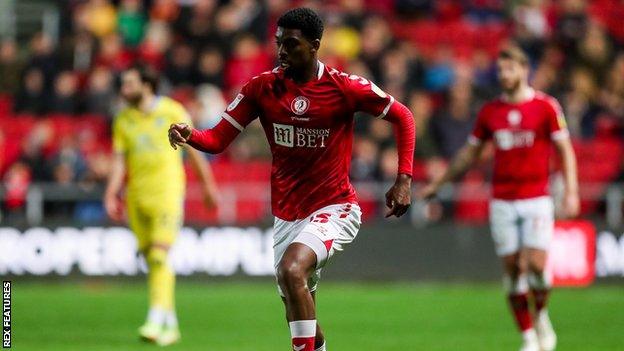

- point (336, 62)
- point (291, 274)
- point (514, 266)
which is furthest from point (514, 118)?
point (336, 62)

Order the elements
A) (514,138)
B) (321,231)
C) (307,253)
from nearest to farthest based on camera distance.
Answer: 1. (307,253)
2. (321,231)
3. (514,138)

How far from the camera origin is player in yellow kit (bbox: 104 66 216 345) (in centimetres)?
1345

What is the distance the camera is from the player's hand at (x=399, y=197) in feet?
29.3

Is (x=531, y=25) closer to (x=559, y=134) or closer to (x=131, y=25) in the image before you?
(x=131, y=25)

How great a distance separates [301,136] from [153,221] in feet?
15.1

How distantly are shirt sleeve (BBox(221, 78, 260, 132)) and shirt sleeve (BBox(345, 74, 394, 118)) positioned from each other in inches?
25.9

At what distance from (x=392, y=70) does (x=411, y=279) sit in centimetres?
389

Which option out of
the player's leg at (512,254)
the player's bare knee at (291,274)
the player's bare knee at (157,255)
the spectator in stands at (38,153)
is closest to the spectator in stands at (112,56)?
the spectator in stands at (38,153)

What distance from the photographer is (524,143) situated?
12719mm

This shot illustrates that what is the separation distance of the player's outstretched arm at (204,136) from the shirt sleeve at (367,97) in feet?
2.85

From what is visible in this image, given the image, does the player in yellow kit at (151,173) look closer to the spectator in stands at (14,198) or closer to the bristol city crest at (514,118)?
the bristol city crest at (514,118)

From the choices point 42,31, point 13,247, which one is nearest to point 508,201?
point 13,247

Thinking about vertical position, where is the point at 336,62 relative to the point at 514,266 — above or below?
above

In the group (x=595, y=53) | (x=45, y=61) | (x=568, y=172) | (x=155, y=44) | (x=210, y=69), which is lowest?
(x=568, y=172)
